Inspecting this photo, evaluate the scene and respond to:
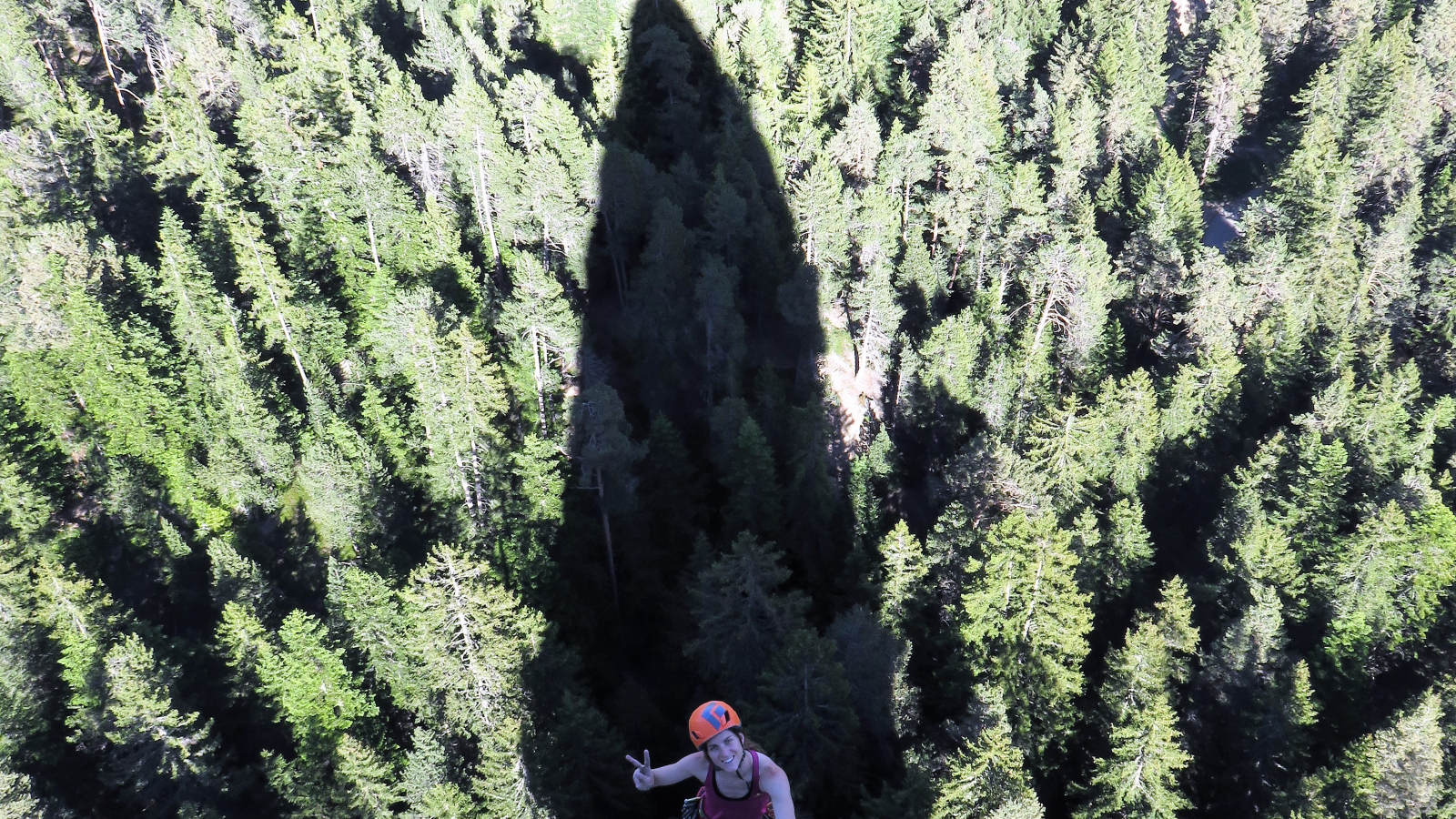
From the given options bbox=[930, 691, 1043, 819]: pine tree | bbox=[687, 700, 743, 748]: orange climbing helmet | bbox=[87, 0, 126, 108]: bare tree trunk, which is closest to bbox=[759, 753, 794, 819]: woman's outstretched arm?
bbox=[687, 700, 743, 748]: orange climbing helmet

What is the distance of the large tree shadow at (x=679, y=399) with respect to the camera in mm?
40625

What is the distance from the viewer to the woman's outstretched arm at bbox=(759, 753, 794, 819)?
8641 mm

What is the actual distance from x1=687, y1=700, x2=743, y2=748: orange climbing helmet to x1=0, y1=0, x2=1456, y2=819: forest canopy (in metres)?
20.0

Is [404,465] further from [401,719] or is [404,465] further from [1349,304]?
[1349,304]

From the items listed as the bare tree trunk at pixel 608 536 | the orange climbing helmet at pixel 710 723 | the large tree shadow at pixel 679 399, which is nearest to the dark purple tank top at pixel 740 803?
the orange climbing helmet at pixel 710 723

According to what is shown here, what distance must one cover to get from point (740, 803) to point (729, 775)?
0.28 m

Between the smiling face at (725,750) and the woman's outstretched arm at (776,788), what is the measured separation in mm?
281

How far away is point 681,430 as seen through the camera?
4803 centimetres

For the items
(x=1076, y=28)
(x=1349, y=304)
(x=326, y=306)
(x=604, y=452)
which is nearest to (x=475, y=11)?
(x=326, y=306)

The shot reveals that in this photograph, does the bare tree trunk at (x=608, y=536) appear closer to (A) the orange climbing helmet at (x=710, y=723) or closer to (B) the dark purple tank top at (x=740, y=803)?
(B) the dark purple tank top at (x=740, y=803)

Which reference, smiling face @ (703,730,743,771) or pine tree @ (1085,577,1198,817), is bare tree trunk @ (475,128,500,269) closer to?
pine tree @ (1085,577,1198,817)

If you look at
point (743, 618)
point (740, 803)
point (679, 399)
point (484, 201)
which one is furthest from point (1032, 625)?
point (484, 201)

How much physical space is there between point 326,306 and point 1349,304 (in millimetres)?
58131

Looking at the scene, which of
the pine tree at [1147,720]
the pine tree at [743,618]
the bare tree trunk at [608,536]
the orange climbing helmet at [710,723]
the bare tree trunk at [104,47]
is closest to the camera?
the orange climbing helmet at [710,723]
